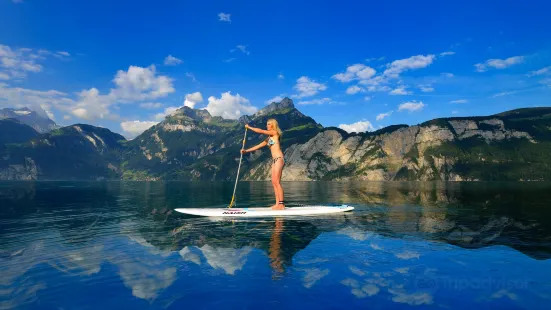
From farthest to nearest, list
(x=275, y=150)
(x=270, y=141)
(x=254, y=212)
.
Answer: (x=254, y=212) → (x=275, y=150) → (x=270, y=141)

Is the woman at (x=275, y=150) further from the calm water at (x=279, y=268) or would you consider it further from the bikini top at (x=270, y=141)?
the calm water at (x=279, y=268)

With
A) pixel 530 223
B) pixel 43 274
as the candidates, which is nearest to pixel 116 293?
pixel 43 274

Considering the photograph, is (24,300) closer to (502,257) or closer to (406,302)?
(406,302)

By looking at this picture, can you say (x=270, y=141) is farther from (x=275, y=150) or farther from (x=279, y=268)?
(x=279, y=268)

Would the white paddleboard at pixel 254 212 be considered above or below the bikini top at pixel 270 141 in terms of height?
below

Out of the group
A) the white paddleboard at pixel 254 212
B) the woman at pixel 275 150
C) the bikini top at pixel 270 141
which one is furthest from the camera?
the bikini top at pixel 270 141

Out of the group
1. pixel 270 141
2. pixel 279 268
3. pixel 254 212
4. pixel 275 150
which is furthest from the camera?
pixel 254 212

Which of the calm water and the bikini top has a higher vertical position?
the bikini top

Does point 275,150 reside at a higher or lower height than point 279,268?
higher

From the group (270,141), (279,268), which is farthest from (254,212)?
(279,268)

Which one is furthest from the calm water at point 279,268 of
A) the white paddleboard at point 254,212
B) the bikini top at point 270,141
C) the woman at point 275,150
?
the bikini top at point 270,141

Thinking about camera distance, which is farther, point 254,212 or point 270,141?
point 254,212

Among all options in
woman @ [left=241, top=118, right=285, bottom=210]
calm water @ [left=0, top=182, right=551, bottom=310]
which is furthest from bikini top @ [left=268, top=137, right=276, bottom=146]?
calm water @ [left=0, top=182, right=551, bottom=310]

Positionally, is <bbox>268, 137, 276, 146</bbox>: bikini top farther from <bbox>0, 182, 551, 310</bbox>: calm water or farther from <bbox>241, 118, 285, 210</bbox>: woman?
<bbox>0, 182, 551, 310</bbox>: calm water
